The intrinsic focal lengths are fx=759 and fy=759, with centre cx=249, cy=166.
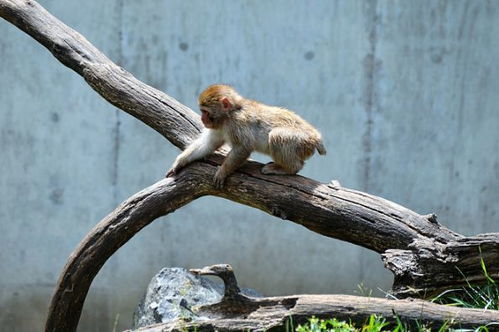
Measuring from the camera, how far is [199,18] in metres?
8.30

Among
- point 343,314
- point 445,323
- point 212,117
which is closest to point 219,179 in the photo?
→ point 212,117

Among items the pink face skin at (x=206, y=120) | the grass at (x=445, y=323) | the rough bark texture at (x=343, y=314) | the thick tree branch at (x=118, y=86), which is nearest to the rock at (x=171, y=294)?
the thick tree branch at (x=118, y=86)

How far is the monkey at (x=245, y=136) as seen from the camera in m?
5.21

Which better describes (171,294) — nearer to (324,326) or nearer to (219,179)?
(219,179)

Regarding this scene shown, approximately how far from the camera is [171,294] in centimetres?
661

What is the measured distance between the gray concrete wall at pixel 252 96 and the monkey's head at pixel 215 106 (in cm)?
286

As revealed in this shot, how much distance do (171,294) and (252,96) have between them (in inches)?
106

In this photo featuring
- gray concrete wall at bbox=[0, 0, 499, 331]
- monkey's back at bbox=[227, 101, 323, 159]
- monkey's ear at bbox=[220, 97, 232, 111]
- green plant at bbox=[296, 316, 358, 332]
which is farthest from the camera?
gray concrete wall at bbox=[0, 0, 499, 331]

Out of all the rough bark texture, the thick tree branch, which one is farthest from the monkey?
the rough bark texture

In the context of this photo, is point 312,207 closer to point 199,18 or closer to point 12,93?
point 199,18

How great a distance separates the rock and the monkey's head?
1.67 metres

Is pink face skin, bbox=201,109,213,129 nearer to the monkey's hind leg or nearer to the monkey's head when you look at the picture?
Result: the monkey's head

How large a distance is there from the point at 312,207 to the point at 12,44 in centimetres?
476

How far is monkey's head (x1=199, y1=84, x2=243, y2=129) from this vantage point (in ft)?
17.7
